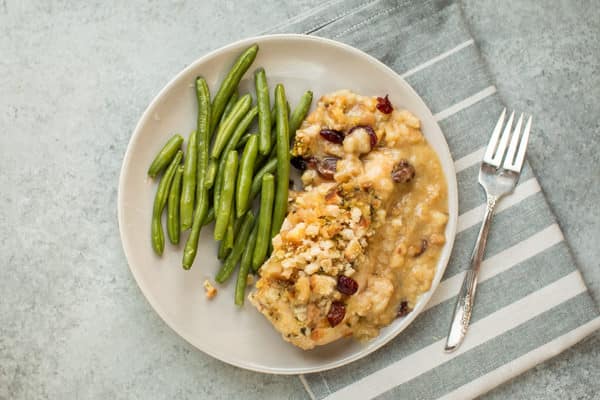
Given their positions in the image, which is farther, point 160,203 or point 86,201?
point 86,201

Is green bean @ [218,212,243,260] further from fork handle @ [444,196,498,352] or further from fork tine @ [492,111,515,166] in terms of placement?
fork tine @ [492,111,515,166]

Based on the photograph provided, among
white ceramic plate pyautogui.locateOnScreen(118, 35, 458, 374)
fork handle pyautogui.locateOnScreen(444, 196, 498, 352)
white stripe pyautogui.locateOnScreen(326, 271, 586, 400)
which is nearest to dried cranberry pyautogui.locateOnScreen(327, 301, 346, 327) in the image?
white ceramic plate pyautogui.locateOnScreen(118, 35, 458, 374)

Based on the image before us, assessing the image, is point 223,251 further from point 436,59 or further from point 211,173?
point 436,59

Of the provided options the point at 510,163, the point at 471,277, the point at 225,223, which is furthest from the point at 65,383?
the point at 510,163

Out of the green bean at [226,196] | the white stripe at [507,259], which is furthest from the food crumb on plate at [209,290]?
the white stripe at [507,259]

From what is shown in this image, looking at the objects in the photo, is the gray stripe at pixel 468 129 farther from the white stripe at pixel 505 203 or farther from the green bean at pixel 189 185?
the green bean at pixel 189 185

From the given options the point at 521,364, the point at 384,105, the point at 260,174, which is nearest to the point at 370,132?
the point at 384,105
